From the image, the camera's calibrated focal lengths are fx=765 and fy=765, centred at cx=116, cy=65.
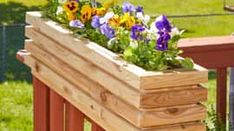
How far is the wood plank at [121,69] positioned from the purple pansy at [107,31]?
62 millimetres

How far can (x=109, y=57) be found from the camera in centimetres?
284

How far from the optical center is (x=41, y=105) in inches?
150

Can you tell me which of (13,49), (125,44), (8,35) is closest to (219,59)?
(125,44)

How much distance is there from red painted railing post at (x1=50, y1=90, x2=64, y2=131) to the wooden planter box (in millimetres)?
103

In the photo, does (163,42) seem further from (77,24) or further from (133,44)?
(77,24)

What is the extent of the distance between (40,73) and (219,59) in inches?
39.1

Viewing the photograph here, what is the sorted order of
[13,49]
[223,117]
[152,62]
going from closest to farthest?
1. [152,62]
2. [223,117]
3. [13,49]

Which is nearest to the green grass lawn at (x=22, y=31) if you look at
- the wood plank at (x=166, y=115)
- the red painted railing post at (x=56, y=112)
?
the red painted railing post at (x=56, y=112)

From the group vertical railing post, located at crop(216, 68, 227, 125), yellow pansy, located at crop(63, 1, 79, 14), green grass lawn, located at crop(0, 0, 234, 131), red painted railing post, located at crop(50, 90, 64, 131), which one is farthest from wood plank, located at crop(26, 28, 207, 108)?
green grass lawn, located at crop(0, 0, 234, 131)

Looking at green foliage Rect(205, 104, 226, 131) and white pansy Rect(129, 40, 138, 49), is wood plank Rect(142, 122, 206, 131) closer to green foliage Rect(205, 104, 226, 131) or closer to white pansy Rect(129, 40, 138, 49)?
white pansy Rect(129, 40, 138, 49)

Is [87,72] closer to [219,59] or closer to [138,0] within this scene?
[219,59]

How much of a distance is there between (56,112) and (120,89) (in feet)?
2.79

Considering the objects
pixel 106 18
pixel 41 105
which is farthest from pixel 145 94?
pixel 41 105

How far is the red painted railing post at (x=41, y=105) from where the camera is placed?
3.78 meters
